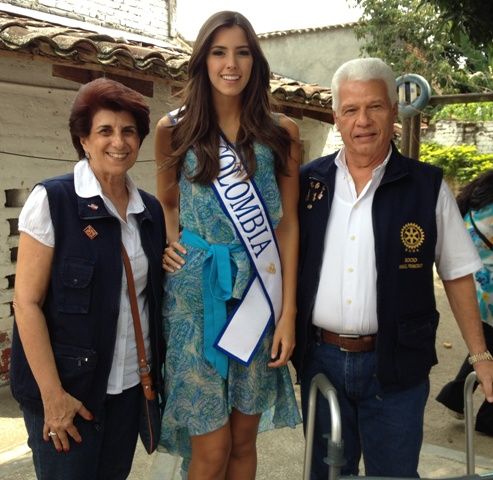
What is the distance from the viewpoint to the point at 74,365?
182 cm

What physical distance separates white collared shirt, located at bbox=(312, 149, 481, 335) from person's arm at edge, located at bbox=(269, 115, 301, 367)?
111 millimetres

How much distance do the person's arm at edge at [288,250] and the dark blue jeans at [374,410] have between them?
0.43 ft

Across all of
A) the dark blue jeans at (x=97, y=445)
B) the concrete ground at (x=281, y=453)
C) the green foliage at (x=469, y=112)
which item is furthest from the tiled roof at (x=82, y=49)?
the green foliage at (x=469, y=112)

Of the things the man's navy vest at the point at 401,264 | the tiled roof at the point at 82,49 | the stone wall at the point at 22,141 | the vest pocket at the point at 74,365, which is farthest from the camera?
the stone wall at the point at 22,141

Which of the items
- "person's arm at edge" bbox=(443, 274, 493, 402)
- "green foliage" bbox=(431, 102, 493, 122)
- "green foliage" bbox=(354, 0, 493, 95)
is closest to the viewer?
"person's arm at edge" bbox=(443, 274, 493, 402)

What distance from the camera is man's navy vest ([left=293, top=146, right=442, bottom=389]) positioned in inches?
79.3

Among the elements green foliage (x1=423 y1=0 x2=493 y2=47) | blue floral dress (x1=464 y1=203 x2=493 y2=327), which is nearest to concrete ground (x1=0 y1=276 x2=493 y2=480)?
blue floral dress (x1=464 y1=203 x2=493 y2=327)

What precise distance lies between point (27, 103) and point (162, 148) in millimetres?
2732

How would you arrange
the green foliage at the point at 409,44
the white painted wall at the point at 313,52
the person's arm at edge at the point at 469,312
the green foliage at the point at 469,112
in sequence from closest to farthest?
the person's arm at edge at the point at 469,312 → the green foliage at the point at 409,44 → the green foliage at the point at 469,112 → the white painted wall at the point at 313,52

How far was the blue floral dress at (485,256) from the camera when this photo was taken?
341 centimetres

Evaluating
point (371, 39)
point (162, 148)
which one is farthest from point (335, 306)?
point (371, 39)

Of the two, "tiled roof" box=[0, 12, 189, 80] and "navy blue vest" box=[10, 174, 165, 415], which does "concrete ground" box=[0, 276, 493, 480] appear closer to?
"navy blue vest" box=[10, 174, 165, 415]

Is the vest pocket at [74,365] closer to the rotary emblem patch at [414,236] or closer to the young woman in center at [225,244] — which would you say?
the young woman in center at [225,244]

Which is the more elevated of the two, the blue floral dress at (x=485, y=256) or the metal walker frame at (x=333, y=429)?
the blue floral dress at (x=485, y=256)
